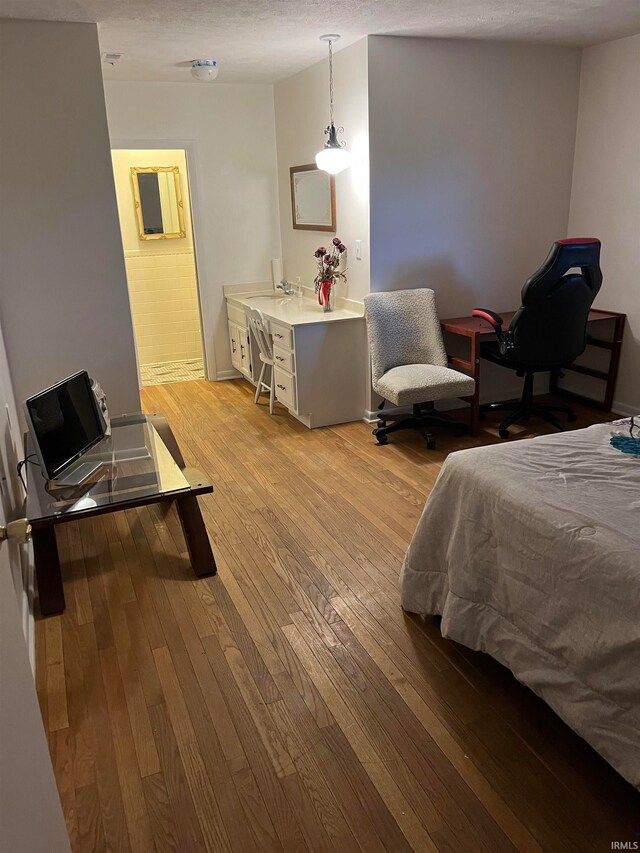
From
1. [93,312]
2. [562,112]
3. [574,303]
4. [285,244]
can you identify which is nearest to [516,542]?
[574,303]

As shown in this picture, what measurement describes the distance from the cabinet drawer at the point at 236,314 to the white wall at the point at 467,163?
1402 mm

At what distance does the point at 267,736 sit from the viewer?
1.92 m

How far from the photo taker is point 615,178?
4.37 m

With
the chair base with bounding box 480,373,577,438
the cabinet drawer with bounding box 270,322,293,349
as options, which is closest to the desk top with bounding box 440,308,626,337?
the chair base with bounding box 480,373,577,438

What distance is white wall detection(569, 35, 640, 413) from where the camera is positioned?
13.8ft

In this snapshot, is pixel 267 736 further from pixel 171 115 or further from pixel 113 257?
pixel 171 115

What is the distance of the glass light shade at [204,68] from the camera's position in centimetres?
434

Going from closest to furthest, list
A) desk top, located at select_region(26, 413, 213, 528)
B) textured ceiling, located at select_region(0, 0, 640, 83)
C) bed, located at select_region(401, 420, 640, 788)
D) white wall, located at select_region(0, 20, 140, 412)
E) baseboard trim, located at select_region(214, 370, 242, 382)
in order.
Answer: bed, located at select_region(401, 420, 640, 788) → desk top, located at select_region(26, 413, 213, 528) → textured ceiling, located at select_region(0, 0, 640, 83) → white wall, located at select_region(0, 20, 140, 412) → baseboard trim, located at select_region(214, 370, 242, 382)

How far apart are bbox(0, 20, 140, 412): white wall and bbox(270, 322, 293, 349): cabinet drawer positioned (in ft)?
3.56

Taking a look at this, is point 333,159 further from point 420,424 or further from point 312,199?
point 420,424

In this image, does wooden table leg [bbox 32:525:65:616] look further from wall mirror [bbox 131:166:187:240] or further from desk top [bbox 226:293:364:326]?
wall mirror [bbox 131:166:187:240]

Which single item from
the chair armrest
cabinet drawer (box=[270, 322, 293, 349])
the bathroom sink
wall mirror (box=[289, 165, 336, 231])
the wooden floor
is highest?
wall mirror (box=[289, 165, 336, 231])

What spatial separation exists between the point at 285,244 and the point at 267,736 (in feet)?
15.0

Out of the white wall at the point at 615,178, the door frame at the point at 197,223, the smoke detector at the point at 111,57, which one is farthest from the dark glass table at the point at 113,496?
the white wall at the point at 615,178
